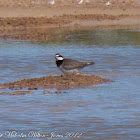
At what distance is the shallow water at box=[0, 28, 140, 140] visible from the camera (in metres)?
7.93

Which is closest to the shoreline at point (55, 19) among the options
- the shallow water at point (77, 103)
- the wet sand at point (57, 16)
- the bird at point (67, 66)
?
the wet sand at point (57, 16)

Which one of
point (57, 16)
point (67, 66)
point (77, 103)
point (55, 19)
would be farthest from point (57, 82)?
point (57, 16)

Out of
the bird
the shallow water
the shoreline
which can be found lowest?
the shallow water

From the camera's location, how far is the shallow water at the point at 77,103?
26.0 feet

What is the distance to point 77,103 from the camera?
983cm

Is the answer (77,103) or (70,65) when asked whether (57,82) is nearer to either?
(70,65)

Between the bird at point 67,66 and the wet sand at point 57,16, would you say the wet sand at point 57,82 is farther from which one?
the wet sand at point 57,16

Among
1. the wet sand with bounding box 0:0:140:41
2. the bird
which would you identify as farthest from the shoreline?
the bird

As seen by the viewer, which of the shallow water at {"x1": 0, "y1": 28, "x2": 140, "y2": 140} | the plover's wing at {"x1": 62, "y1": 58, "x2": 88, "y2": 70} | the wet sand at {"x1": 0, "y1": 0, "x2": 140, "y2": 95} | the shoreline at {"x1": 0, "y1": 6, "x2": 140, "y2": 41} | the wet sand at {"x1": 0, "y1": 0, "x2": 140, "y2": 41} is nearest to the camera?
the shallow water at {"x1": 0, "y1": 28, "x2": 140, "y2": 140}

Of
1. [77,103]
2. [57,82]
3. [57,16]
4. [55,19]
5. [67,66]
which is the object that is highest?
[57,16]

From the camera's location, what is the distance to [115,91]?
10938 millimetres

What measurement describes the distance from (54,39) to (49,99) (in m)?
11.1

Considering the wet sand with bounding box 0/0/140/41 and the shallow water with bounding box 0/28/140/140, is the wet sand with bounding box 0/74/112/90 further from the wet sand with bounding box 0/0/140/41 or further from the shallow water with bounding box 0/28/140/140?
the wet sand with bounding box 0/0/140/41

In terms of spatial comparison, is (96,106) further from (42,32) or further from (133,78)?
(42,32)
